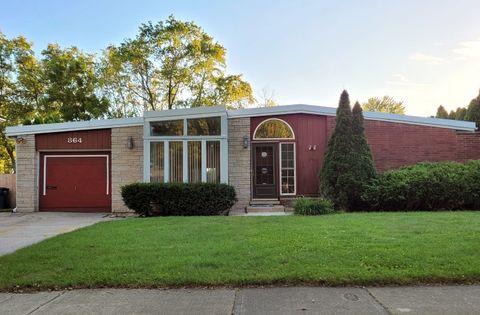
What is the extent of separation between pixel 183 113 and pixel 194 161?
1688 mm

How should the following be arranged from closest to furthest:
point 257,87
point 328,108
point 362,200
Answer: point 362,200 → point 328,108 → point 257,87

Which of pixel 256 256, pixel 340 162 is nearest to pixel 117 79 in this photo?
pixel 340 162

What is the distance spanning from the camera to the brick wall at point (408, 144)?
13.9 metres

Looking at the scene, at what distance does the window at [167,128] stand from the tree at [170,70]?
53.5ft

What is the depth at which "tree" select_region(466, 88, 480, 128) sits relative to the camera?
819 inches

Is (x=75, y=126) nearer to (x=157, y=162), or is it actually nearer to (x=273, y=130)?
(x=157, y=162)

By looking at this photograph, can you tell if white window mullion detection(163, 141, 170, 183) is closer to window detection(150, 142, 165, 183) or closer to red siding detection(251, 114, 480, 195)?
window detection(150, 142, 165, 183)

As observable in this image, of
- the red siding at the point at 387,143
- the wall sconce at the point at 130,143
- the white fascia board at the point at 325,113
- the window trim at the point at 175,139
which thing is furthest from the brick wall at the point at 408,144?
the wall sconce at the point at 130,143

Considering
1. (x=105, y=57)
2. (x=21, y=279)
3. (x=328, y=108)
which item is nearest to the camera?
(x=21, y=279)

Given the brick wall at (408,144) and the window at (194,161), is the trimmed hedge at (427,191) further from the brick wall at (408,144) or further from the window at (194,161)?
the window at (194,161)

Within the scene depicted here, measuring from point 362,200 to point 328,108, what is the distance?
3.93 meters

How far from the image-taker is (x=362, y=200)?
1162 cm

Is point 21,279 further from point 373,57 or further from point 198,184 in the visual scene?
point 373,57

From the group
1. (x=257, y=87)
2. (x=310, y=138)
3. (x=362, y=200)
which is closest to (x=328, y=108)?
(x=310, y=138)
